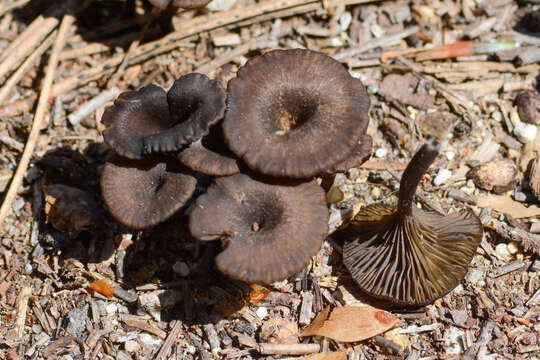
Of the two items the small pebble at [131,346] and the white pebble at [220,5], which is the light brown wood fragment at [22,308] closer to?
the small pebble at [131,346]

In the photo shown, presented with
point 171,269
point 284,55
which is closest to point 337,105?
point 284,55

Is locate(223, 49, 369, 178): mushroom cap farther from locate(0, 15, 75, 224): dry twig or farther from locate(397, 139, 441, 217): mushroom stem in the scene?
locate(0, 15, 75, 224): dry twig

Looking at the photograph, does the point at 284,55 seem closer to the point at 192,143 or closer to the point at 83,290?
the point at 192,143

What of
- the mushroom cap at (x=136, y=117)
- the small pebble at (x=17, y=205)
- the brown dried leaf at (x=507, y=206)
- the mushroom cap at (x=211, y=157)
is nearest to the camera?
the mushroom cap at (x=211, y=157)

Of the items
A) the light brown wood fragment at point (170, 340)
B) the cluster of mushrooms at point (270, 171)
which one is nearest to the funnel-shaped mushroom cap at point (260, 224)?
the cluster of mushrooms at point (270, 171)

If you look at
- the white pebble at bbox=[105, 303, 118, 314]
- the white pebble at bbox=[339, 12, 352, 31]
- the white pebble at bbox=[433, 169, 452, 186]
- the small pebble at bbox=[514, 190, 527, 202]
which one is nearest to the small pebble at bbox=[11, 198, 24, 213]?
the white pebble at bbox=[105, 303, 118, 314]

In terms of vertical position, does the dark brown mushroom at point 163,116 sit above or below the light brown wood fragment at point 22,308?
above

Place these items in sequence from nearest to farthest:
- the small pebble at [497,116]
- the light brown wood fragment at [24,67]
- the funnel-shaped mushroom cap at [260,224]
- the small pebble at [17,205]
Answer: the funnel-shaped mushroom cap at [260,224]
the small pebble at [17,205]
the small pebble at [497,116]
the light brown wood fragment at [24,67]

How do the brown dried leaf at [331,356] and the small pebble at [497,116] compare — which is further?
the small pebble at [497,116]
